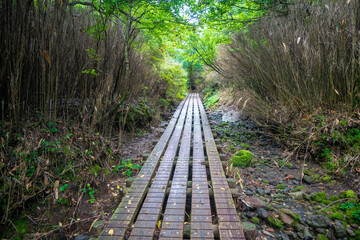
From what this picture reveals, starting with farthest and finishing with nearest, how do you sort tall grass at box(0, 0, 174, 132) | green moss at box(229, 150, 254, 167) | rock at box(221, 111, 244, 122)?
rock at box(221, 111, 244, 122)
green moss at box(229, 150, 254, 167)
tall grass at box(0, 0, 174, 132)

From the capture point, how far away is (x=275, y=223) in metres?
2.25

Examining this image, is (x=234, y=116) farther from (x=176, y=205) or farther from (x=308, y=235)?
(x=176, y=205)

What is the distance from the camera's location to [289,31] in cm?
423

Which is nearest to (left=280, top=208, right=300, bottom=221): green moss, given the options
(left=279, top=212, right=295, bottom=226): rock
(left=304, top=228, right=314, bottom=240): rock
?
(left=279, top=212, right=295, bottom=226): rock

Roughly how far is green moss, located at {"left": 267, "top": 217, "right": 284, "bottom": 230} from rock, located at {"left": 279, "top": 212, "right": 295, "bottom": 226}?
8 cm

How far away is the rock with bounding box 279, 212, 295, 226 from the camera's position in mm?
2280

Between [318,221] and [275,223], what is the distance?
563mm

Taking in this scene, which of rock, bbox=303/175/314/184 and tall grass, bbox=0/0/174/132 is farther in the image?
rock, bbox=303/175/314/184

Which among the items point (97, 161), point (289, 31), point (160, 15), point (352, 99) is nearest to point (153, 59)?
point (160, 15)

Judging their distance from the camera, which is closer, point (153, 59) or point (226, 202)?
point (226, 202)

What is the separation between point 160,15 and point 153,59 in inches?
178

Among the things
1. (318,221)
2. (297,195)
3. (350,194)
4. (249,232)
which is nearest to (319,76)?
(350,194)

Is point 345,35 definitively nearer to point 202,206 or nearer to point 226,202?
point 226,202

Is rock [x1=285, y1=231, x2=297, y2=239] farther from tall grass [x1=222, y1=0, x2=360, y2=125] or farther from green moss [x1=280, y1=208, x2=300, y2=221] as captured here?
tall grass [x1=222, y1=0, x2=360, y2=125]
